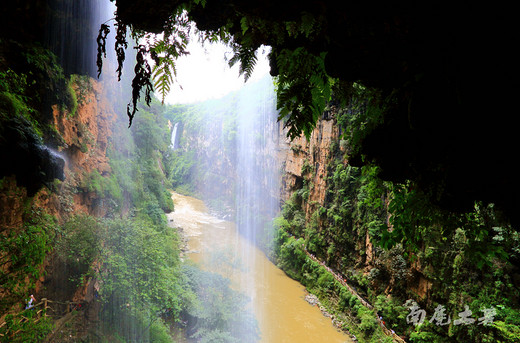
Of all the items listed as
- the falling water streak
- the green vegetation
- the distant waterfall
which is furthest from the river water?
the distant waterfall

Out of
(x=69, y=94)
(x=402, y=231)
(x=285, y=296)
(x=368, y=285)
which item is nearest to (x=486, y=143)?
(x=402, y=231)

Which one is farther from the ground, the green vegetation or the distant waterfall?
the distant waterfall

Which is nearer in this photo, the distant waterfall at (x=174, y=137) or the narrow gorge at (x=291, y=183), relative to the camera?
the narrow gorge at (x=291, y=183)

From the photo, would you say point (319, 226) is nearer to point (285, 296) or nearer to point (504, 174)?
point (285, 296)

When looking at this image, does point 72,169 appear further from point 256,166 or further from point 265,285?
point 256,166

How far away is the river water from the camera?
9.16m

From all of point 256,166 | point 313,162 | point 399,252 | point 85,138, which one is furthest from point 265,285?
point 256,166

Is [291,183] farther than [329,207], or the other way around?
[291,183]

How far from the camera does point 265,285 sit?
12852 millimetres

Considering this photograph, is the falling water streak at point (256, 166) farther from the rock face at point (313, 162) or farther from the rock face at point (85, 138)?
the rock face at point (85, 138)

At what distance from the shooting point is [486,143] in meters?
1.19

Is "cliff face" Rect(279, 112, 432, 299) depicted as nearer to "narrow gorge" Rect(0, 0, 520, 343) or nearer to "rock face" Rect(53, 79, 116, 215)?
"narrow gorge" Rect(0, 0, 520, 343)

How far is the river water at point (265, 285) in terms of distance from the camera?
916 cm

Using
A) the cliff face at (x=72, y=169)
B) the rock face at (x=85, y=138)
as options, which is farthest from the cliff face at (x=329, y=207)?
the rock face at (x=85, y=138)
